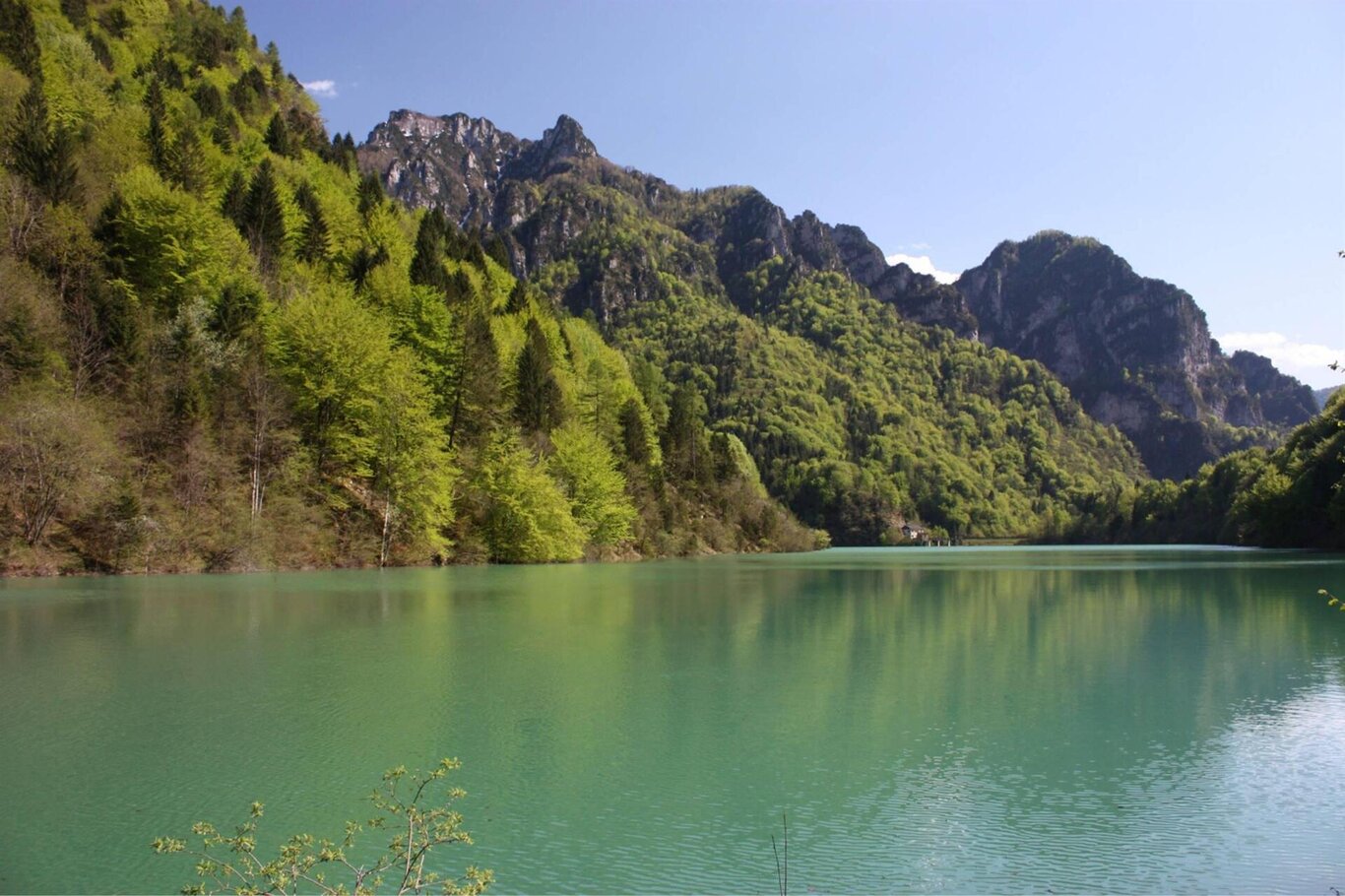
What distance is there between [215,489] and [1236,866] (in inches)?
1580

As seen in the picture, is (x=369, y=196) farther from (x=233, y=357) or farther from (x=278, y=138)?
(x=233, y=357)

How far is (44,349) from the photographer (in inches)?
1331

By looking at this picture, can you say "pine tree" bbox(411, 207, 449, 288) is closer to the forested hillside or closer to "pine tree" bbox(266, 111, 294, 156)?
the forested hillside

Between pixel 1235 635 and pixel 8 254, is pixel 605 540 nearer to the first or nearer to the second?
pixel 8 254

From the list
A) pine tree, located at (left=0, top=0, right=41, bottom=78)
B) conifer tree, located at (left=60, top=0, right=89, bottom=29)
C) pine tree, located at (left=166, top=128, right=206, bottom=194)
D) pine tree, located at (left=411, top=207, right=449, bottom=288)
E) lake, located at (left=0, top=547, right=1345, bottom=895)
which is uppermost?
conifer tree, located at (left=60, top=0, right=89, bottom=29)

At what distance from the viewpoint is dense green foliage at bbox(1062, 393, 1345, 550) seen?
75500mm

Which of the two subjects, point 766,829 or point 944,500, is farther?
point 944,500

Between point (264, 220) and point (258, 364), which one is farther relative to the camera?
point (264, 220)

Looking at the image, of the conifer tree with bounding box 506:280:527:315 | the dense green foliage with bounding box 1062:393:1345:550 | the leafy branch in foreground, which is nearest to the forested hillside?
the conifer tree with bounding box 506:280:527:315

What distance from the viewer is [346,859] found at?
22.3 ft

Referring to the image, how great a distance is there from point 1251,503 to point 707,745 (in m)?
92.8

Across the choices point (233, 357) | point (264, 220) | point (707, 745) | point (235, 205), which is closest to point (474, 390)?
point (233, 357)

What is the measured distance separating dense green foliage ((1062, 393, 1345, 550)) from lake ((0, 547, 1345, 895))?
41.1 m

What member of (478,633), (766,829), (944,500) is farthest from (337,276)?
(944,500)
